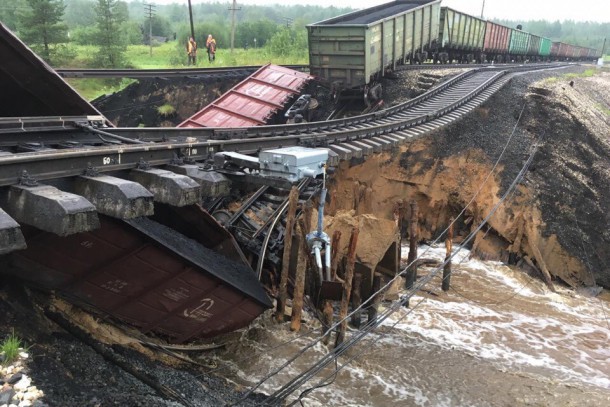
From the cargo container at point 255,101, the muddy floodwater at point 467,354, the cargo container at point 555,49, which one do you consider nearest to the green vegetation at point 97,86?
the cargo container at point 255,101

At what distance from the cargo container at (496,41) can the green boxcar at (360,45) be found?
1064 centimetres

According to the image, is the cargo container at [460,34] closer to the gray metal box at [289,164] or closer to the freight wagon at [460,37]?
the freight wagon at [460,37]

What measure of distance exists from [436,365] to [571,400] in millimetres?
2061

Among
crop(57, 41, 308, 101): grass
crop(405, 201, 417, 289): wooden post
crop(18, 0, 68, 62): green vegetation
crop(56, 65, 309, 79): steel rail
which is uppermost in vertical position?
crop(18, 0, 68, 62): green vegetation

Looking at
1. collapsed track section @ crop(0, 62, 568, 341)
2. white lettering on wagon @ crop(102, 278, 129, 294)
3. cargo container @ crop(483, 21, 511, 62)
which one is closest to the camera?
collapsed track section @ crop(0, 62, 568, 341)

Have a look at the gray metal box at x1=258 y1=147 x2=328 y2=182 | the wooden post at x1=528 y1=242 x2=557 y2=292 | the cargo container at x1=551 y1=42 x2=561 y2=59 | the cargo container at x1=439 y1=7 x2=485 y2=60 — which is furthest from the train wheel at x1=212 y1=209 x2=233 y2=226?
the cargo container at x1=551 y1=42 x2=561 y2=59

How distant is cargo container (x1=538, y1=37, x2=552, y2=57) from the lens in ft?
128

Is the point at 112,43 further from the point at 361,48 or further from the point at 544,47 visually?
the point at 544,47

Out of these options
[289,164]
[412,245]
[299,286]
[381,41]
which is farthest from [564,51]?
[289,164]

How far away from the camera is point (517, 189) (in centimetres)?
1368

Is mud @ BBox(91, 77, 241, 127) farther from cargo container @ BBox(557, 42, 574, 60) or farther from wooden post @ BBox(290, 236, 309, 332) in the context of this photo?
cargo container @ BBox(557, 42, 574, 60)

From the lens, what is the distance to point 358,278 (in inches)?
343

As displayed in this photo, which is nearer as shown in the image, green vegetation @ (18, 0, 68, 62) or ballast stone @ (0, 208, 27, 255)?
ballast stone @ (0, 208, 27, 255)

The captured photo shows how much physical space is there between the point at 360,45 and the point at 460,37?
1092 centimetres
